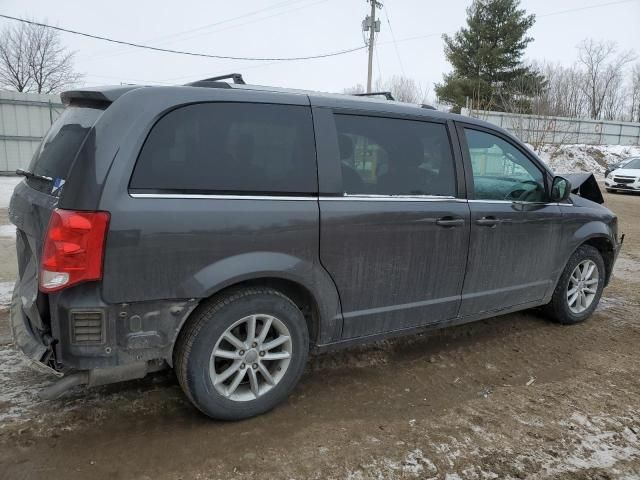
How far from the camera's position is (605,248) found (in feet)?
15.9

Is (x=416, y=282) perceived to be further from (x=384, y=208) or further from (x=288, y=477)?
(x=288, y=477)

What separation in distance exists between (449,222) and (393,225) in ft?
1.62

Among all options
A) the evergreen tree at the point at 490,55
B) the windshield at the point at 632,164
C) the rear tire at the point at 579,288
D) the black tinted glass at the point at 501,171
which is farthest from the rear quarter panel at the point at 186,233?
the evergreen tree at the point at 490,55

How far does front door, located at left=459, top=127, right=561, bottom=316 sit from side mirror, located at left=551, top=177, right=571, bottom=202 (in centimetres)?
6

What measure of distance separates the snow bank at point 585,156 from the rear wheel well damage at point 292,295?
31.2m

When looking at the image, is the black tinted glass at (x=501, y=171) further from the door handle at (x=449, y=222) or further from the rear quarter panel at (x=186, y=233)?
the rear quarter panel at (x=186, y=233)

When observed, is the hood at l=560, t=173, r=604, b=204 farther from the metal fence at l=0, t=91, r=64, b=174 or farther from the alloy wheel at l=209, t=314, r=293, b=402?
the metal fence at l=0, t=91, r=64, b=174

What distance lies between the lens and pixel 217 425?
2.86 meters

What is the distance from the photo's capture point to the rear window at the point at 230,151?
252cm

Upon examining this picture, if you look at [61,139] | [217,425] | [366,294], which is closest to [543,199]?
[366,294]

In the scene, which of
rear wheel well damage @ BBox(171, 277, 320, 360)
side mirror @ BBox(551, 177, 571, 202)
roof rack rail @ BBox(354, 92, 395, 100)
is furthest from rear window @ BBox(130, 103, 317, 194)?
side mirror @ BBox(551, 177, 571, 202)

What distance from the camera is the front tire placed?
2.67 meters

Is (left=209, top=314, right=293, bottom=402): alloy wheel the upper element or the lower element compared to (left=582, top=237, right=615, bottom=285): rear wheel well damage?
lower

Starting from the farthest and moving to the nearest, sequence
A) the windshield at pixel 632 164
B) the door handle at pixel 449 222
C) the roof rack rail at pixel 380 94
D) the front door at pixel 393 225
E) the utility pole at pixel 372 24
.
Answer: the utility pole at pixel 372 24
the windshield at pixel 632 164
the roof rack rail at pixel 380 94
the door handle at pixel 449 222
the front door at pixel 393 225
